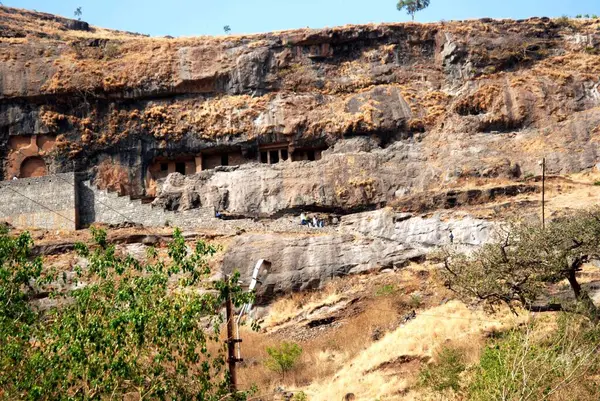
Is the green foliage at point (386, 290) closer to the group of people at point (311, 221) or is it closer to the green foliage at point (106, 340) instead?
the group of people at point (311, 221)

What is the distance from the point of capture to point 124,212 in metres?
34.3

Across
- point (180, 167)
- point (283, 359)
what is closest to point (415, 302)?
point (283, 359)

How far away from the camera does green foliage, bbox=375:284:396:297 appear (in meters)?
26.1

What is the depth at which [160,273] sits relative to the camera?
14.5 metres

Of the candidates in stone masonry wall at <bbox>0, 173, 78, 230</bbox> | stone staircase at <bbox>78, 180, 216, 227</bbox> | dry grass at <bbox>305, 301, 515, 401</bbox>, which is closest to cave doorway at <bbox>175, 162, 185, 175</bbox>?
stone staircase at <bbox>78, 180, 216, 227</bbox>

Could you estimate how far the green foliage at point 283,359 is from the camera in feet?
72.5

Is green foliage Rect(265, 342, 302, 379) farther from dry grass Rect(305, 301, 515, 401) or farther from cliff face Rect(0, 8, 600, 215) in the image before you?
cliff face Rect(0, 8, 600, 215)

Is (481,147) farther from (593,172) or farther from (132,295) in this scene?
(132,295)

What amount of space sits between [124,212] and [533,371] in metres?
A: 23.3

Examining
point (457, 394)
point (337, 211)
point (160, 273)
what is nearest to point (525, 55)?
point (337, 211)

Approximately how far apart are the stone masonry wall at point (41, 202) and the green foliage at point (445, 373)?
2075cm

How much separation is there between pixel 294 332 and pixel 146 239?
8839mm

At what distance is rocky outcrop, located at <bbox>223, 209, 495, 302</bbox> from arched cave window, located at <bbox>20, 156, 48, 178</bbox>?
1483 centimetres

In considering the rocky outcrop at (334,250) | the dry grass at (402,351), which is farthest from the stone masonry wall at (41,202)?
the dry grass at (402,351)
